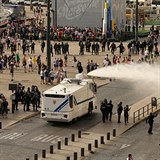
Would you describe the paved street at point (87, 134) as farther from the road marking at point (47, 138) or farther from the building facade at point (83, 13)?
the building facade at point (83, 13)

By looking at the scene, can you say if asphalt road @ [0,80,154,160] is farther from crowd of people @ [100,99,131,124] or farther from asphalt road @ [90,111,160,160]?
asphalt road @ [90,111,160,160]

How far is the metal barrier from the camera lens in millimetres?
37406

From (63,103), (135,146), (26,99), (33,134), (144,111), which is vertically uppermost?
(63,103)

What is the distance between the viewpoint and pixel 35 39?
73250 millimetres

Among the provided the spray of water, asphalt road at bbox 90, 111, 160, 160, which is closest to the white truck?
asphalt road at bbox 90, 111, 160, 160

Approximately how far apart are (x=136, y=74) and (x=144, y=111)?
24.3ft

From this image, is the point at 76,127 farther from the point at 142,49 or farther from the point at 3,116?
the point at 142,49

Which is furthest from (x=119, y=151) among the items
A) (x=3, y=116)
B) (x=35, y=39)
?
(x=35, y=39)

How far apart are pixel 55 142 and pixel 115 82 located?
17428 mm

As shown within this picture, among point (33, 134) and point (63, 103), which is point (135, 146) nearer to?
point (63, 103)

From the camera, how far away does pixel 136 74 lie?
151 ft

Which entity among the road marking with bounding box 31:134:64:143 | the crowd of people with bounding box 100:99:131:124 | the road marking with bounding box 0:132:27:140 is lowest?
the road marking with bounding box 31:134:64:143

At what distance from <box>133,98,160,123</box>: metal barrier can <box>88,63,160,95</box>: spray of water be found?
227 inches

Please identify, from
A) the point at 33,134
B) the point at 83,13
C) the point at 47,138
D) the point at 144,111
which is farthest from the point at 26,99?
the point at 83,13
